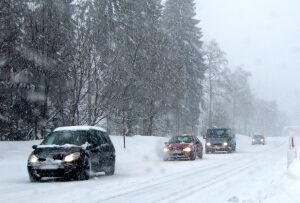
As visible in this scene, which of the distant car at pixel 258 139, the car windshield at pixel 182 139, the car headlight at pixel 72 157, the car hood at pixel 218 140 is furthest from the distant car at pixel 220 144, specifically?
the distant car at pixel 258 139

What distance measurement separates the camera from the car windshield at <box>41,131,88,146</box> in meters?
18.1

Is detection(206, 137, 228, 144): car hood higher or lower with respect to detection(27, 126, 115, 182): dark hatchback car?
higher

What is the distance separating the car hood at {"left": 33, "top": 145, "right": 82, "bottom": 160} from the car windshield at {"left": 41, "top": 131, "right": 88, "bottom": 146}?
0.99 metres

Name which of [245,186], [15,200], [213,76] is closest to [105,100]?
[245,186]

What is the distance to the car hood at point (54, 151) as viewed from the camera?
1664cm

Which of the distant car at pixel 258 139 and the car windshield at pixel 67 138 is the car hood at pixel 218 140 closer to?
the car windshield at pixel 67 138

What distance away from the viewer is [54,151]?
16.8 meters

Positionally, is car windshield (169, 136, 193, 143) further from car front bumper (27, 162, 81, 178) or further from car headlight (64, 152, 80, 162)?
car front bumper (27, 162, 81, 178)

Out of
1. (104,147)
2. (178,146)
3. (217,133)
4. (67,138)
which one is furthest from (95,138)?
(217,133)

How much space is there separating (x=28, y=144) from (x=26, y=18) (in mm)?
7357

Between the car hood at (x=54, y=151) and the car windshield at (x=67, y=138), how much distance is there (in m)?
0.99

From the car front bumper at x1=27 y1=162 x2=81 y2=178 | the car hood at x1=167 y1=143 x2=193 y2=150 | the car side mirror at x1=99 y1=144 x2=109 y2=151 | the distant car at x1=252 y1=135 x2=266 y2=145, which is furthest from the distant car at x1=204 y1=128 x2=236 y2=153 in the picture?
the distant car at x1=252 y1=135 x2=266 y2=145

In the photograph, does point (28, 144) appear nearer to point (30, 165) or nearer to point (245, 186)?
point (30, 165)

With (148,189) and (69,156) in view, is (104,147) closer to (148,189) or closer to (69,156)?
(69,156)
